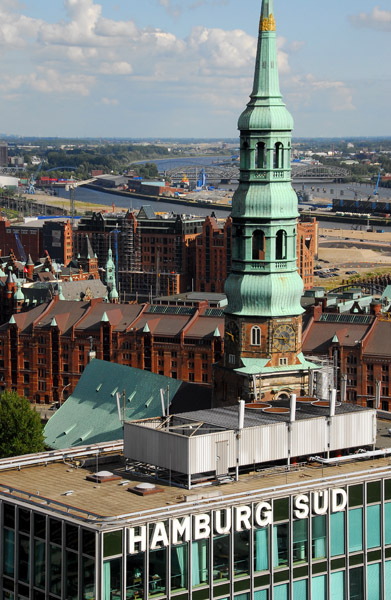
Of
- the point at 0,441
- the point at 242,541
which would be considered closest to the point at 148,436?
the point at 242,541

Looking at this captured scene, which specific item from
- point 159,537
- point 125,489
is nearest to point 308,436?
point 125,489

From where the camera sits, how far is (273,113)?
78.9 meters

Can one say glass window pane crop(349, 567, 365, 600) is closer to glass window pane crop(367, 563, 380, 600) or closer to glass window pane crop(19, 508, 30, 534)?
glass window pane crop(367, 563, 380, 600)

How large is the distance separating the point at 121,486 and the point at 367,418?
12.5m

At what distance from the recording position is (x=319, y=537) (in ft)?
186

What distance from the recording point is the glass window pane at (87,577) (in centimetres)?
5091

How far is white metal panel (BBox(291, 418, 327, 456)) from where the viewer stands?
61531 mm

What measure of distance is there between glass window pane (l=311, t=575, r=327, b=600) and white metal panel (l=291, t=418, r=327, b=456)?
641 centimetres

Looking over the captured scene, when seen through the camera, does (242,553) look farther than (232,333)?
No

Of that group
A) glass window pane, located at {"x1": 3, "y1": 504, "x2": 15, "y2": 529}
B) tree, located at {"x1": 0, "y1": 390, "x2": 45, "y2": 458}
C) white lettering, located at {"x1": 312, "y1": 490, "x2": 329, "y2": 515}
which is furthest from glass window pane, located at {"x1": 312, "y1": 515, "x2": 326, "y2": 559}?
tree, located at {"x1": 0, "y1": 390, "x2": 45, "y2": 458}

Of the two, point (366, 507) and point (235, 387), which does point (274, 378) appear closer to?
point (235, 387)

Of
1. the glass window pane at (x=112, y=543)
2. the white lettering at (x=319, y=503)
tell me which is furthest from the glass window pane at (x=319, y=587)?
the glass window pane at (x=112, y=543)

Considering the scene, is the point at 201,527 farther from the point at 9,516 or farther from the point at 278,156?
the point at 278,156

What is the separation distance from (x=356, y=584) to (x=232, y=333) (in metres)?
25.4
